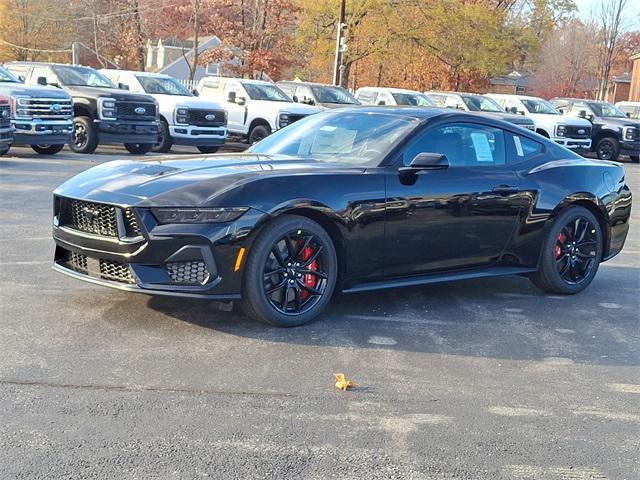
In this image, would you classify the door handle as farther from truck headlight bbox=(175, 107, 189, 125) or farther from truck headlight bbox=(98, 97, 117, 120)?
truck headlight bbox=(175, 107, 189, 125)

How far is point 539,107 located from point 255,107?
1037 cm

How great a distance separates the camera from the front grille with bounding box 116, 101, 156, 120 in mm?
16906

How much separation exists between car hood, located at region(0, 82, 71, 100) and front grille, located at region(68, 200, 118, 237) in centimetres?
1100

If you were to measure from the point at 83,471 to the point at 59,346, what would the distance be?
1602 millimetres

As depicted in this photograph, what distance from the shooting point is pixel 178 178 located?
16.9 ft

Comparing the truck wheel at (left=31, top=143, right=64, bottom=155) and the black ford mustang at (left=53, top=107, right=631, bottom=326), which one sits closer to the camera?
the black ford mustang at (left=53, top=107, right=631, bottom=326)

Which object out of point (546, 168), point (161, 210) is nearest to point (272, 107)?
point (546, 168)

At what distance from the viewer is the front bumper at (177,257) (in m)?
4.87

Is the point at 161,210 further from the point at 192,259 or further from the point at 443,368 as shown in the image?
the point at 443,368

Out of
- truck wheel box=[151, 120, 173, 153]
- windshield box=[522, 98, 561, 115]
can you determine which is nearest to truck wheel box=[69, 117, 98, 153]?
truck wheel box=[151, 120, 173, 153]

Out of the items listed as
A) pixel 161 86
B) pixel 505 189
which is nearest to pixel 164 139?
pixel 161 86

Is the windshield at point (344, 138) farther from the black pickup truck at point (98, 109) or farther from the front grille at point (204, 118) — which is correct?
the front grille at point (204, 118)

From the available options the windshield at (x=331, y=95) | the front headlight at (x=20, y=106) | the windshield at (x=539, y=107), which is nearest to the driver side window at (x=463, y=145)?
the front headlight at (x=20, y=106)

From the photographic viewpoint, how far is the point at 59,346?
4.67 m
